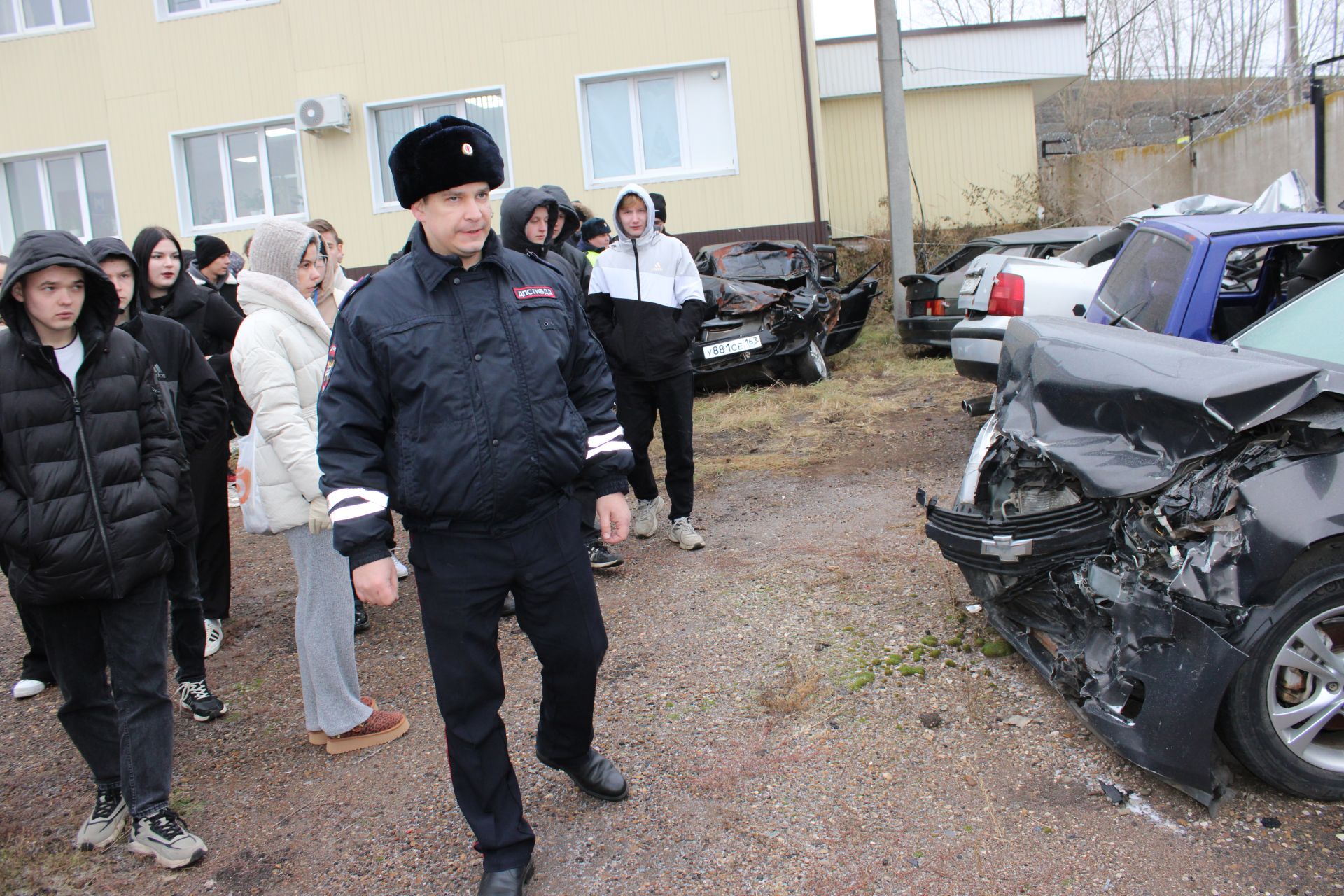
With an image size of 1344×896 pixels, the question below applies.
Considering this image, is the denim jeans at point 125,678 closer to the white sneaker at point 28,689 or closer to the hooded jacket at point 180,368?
the hooded jacket at point 180,368

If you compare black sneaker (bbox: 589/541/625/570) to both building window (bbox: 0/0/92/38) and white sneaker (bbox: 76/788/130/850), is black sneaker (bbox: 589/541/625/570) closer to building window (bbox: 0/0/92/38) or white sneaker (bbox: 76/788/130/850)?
white sneaker (bbox: 76/788/130/850)

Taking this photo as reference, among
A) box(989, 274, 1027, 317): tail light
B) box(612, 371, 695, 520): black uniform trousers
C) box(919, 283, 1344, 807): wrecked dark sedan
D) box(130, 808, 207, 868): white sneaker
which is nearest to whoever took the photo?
box(919, 283, 1344, 807): wrecked dark sedan

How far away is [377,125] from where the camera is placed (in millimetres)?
14836

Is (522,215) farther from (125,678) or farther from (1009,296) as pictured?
(1009,296)

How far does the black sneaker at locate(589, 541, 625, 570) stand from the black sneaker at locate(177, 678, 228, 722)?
1927mm

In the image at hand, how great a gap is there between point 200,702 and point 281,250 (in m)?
1.87

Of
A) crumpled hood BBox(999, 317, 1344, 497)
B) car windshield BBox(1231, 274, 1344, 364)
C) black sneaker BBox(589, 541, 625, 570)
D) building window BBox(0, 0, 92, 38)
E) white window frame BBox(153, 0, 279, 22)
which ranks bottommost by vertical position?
black sneaker BBox(589, 541, 625, 570)

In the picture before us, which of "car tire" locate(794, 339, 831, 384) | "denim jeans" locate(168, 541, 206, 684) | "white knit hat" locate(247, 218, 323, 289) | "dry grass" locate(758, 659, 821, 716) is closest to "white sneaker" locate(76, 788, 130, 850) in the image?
→ "denim jeans" locate(168, 541, 206, 684)

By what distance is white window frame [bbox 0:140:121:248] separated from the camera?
15.7 m

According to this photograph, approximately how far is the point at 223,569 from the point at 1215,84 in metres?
34.2

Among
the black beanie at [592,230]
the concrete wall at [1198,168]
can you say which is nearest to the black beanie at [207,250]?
the black beanie at [592,230]

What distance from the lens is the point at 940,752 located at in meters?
3.23

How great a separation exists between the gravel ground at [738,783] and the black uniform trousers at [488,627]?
0.96 feet

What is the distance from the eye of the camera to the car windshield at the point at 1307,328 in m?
3.28
